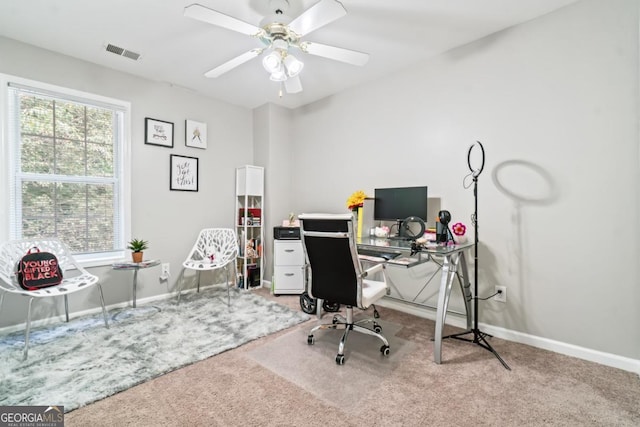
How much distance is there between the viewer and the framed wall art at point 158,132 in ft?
11.3

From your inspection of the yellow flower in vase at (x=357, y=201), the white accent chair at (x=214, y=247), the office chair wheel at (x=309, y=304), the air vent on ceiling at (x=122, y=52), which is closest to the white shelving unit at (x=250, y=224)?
the white accent chair at (x=214, y=247)

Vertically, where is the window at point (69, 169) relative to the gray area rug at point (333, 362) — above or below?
above

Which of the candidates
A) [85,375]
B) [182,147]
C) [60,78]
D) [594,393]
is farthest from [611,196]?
[60,78]

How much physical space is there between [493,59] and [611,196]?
1434 millimetres

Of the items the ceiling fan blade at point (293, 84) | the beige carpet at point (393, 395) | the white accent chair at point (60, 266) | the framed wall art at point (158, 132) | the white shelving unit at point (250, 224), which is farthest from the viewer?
the white shelving unit at point (250, 224)

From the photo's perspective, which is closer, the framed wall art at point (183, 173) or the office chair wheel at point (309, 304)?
the office chair wheel at point (309, 304)

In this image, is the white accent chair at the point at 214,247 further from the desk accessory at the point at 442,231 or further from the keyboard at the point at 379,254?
the desk accessory at the point at 442,231

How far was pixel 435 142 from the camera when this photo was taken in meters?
2.95

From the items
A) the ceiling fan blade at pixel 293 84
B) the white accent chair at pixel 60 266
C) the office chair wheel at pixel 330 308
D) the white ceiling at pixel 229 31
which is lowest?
the office chair wheel at pixel 330 308

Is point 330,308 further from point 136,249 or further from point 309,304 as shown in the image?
point 136,249

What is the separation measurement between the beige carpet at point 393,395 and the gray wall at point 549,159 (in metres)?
0.44

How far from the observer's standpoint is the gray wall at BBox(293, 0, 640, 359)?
2.03 meters

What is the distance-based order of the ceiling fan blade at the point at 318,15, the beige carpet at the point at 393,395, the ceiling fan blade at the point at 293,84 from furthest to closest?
the ceiling fan blade at the point at 293,84
the ceiling fan blade at the point at 318,15
the beige carpet at the point at 393,395

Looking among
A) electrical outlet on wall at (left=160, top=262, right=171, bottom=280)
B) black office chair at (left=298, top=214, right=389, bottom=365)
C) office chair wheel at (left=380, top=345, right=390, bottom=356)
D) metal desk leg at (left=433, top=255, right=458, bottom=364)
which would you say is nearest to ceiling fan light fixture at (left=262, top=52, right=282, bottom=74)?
black office chair at (left=298, top=214, right=389, bottom=365)
